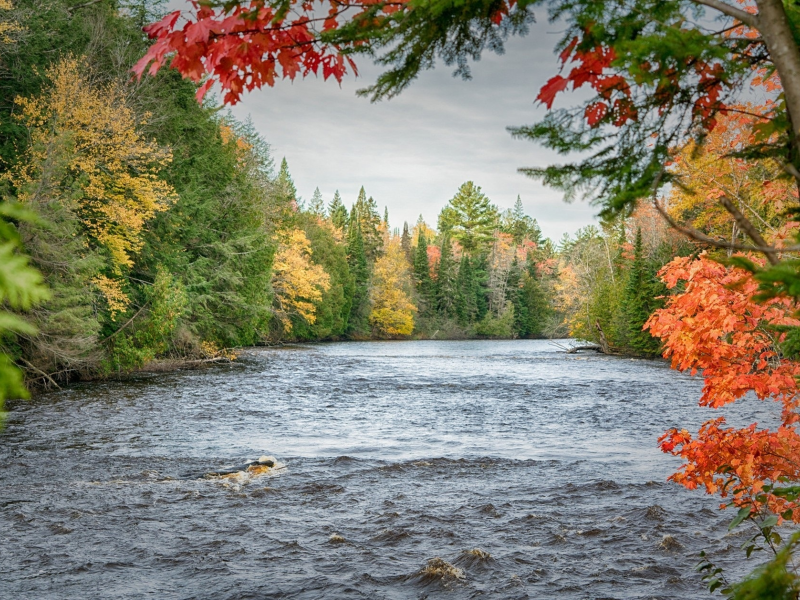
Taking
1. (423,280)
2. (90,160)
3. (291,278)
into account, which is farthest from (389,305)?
(90,160)

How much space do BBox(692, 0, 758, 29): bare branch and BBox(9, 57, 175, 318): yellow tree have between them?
651 inches

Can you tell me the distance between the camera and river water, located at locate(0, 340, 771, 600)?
19.6 ft

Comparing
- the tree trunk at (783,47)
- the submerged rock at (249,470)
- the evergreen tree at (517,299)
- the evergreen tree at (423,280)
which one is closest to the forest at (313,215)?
the tree trunk at (783,47)

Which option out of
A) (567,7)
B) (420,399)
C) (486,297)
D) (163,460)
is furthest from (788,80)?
(486,297)

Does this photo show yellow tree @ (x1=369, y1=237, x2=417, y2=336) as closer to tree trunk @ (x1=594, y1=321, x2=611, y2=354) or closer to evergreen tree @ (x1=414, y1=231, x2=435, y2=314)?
evergreen tree @ (x1=414, y1=231, x2=435, y2=314)

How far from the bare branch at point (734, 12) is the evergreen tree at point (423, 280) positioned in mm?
70881

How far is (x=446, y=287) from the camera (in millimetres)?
76250

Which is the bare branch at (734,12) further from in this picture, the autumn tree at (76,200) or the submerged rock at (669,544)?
the autumn tree at (76,200)

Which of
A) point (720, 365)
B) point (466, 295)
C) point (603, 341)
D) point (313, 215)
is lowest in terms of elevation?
point (603, 341)

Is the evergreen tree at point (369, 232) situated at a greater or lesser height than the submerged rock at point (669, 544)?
greater

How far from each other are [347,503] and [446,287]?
68379 millimetres

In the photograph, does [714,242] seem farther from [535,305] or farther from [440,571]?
[535,305]

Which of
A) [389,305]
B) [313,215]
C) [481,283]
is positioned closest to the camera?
[313,215]

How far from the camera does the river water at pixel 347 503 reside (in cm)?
597
